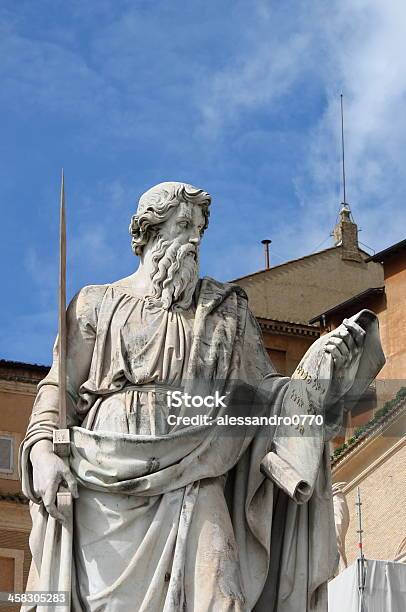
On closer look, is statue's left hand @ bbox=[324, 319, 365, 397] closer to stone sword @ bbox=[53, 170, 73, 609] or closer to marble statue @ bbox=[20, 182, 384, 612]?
marble statue @ bbox=[20, 182, 384, 612]

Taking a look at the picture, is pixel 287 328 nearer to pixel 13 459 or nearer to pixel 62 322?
pixel 13 459

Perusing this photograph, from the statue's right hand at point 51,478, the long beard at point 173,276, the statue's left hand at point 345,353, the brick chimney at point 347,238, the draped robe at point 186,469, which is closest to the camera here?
the draped robe at point 186,469

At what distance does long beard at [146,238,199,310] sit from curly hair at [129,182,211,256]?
0.14m

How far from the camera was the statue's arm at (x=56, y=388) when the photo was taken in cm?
1320

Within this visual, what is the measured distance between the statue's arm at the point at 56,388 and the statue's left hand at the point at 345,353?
153 centimetres

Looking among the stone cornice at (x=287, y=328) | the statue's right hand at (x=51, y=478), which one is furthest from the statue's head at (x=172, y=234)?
the stone cornice at (x=287, y=328)

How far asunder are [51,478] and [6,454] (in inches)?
889

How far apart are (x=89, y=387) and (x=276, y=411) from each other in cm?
115

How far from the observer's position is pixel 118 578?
12727 mm

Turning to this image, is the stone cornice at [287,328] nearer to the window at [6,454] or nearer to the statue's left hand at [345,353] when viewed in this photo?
the window at [6,454]

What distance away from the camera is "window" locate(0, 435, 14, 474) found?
35281 mm

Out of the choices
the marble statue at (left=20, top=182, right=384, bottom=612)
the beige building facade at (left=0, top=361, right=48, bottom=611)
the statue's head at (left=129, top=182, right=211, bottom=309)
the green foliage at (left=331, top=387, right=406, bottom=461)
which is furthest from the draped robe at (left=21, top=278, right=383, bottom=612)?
the beige building facade at (left=0, top=361, right=48, bottom=611)

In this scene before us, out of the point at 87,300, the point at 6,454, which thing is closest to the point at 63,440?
the point at 87,300

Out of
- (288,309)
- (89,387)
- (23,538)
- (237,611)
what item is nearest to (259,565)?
(237,611)
